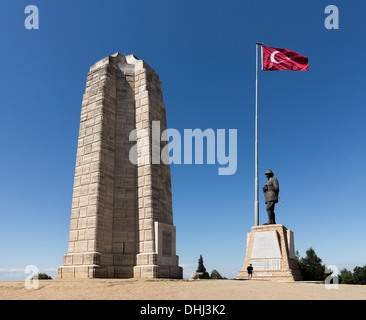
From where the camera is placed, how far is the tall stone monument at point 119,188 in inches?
574

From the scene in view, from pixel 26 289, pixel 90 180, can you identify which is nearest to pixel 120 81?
pixel 90 180

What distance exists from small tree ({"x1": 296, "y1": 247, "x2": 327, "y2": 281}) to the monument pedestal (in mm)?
6776

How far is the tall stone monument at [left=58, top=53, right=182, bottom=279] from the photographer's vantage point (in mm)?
14578

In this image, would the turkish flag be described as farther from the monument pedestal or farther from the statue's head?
the monument pedestal

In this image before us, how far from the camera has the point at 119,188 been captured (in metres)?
16.0

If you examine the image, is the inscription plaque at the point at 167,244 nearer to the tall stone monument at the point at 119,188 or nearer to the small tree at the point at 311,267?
the tall stone monument at the point at 119,188

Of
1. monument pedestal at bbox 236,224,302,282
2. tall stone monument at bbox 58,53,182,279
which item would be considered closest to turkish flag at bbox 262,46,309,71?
tall stone monument at bbox 58,53,182,279

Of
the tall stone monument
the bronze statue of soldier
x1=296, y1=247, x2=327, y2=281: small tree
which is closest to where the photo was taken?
the tall stone monument

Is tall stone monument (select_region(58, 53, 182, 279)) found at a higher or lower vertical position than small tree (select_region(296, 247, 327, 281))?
higher

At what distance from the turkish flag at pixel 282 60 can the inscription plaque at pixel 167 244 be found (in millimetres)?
15474

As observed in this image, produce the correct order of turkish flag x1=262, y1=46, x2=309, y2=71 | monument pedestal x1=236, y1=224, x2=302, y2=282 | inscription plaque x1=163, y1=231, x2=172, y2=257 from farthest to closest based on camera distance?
turkish flag x1=262, y1=46, x2=309, y2=71, monument pedestal x1=236, y1=224, x2=302, y2=282, inscription plaque x1=163, y1=231, x2=172, y2=257

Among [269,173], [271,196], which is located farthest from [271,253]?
[269,173]
